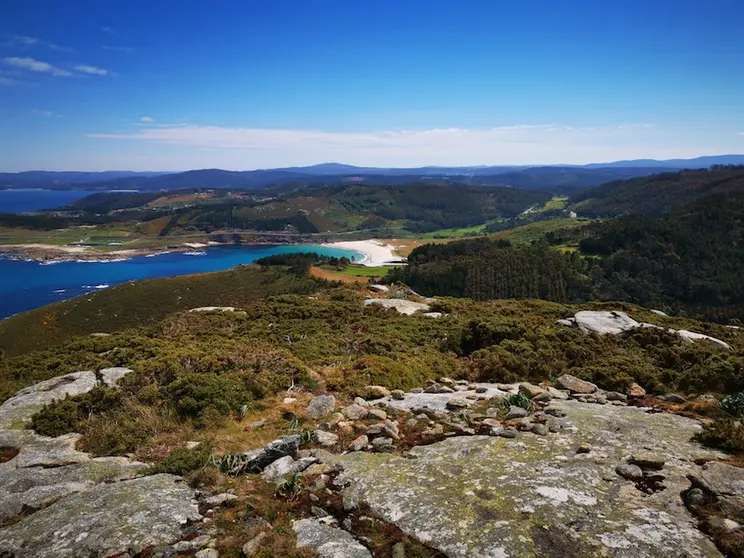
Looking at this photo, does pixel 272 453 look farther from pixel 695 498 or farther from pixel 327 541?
pixel 695 498

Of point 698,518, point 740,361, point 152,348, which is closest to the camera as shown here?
point 698,518

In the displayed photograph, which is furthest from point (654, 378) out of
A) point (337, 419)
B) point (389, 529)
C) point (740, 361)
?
point (389, 529)

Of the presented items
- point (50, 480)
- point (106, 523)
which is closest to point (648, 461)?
point (106, 523)

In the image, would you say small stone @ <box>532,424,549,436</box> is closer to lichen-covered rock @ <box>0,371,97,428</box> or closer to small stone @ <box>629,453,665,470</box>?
small stone @ <box>629,453,665,470</box>

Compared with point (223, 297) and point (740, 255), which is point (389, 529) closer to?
point (223, 297)

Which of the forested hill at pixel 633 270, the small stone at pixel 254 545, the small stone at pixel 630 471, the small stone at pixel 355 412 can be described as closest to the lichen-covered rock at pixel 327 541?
the small stone at pixel 254 545

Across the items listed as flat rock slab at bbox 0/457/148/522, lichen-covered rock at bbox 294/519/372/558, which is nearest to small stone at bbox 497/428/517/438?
lichen-covered rock at bbox 294/519/372/558
